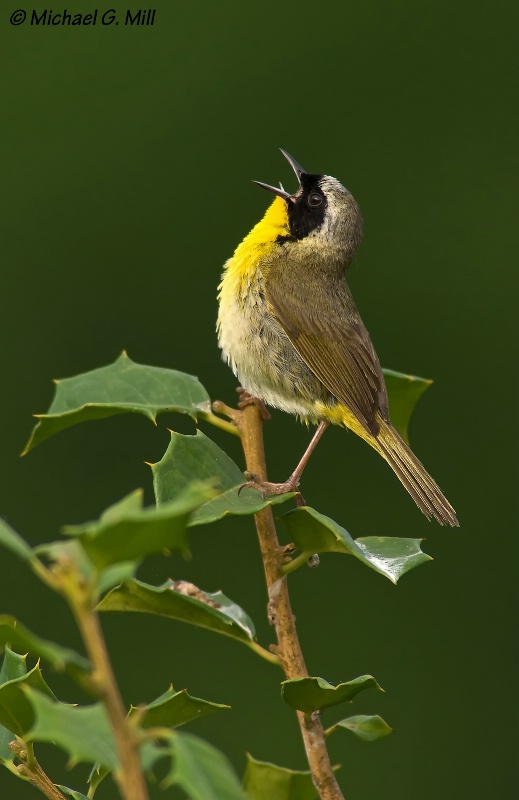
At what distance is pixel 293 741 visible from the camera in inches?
203

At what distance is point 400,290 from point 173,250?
4.04 ft

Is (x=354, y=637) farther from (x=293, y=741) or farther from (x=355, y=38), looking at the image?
(x=355, y=38)

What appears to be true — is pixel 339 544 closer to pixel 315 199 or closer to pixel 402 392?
pixel 402 392

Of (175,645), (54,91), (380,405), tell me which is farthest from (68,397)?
(54,91)

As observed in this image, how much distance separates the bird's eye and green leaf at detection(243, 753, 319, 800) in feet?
7.60

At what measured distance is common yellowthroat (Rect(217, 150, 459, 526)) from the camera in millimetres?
2863

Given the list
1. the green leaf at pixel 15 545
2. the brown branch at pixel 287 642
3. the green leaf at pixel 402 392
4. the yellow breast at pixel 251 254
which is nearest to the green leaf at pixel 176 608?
the brown branch at pixel 287 642

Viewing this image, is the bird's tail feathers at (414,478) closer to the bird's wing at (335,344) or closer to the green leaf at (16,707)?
the bird's wing at (335,344)

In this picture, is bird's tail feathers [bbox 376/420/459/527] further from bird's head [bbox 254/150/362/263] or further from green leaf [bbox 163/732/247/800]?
green leaf [bbox 163/732/247/800]

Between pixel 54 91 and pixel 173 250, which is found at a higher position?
pixel 54 91

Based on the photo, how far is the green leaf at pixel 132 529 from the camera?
2.33 feet

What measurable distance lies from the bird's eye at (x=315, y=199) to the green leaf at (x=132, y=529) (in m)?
2.73

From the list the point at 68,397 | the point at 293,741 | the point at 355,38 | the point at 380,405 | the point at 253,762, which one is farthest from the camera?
the point at 355,38

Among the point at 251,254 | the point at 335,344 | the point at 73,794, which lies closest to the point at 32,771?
the point at 73,794
